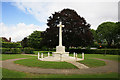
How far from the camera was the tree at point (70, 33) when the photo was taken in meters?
31.0

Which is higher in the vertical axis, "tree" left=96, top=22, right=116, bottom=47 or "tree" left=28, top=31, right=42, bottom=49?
"tree" left=96, top=22, right=116, bottom=47

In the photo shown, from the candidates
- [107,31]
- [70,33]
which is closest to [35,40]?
[70,33]

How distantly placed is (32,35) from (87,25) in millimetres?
32885

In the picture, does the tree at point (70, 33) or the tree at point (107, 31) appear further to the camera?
the tree at point (107, 31)

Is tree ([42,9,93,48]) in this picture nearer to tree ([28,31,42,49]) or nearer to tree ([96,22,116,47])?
tree ([28,31,42,49])

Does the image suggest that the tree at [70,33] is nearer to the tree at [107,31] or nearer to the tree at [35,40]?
the tree at [35,40]

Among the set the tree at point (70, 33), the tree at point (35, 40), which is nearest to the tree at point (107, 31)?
the tree at point (70, 33)

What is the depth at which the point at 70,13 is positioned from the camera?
114 feet

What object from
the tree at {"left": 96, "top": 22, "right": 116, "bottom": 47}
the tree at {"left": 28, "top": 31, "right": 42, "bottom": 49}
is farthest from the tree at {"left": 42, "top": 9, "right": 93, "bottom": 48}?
the tree at {"left": 96, "top": 22, "right": 116, "bottom": 47}

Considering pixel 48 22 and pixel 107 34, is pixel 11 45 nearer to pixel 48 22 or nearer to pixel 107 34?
pixel 48 22

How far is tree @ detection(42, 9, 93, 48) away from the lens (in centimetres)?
3097

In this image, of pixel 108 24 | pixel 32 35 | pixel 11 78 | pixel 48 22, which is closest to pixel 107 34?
pixel 108 24

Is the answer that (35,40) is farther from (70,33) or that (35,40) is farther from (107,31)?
(107,31)

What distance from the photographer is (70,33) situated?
3094 centimetres
